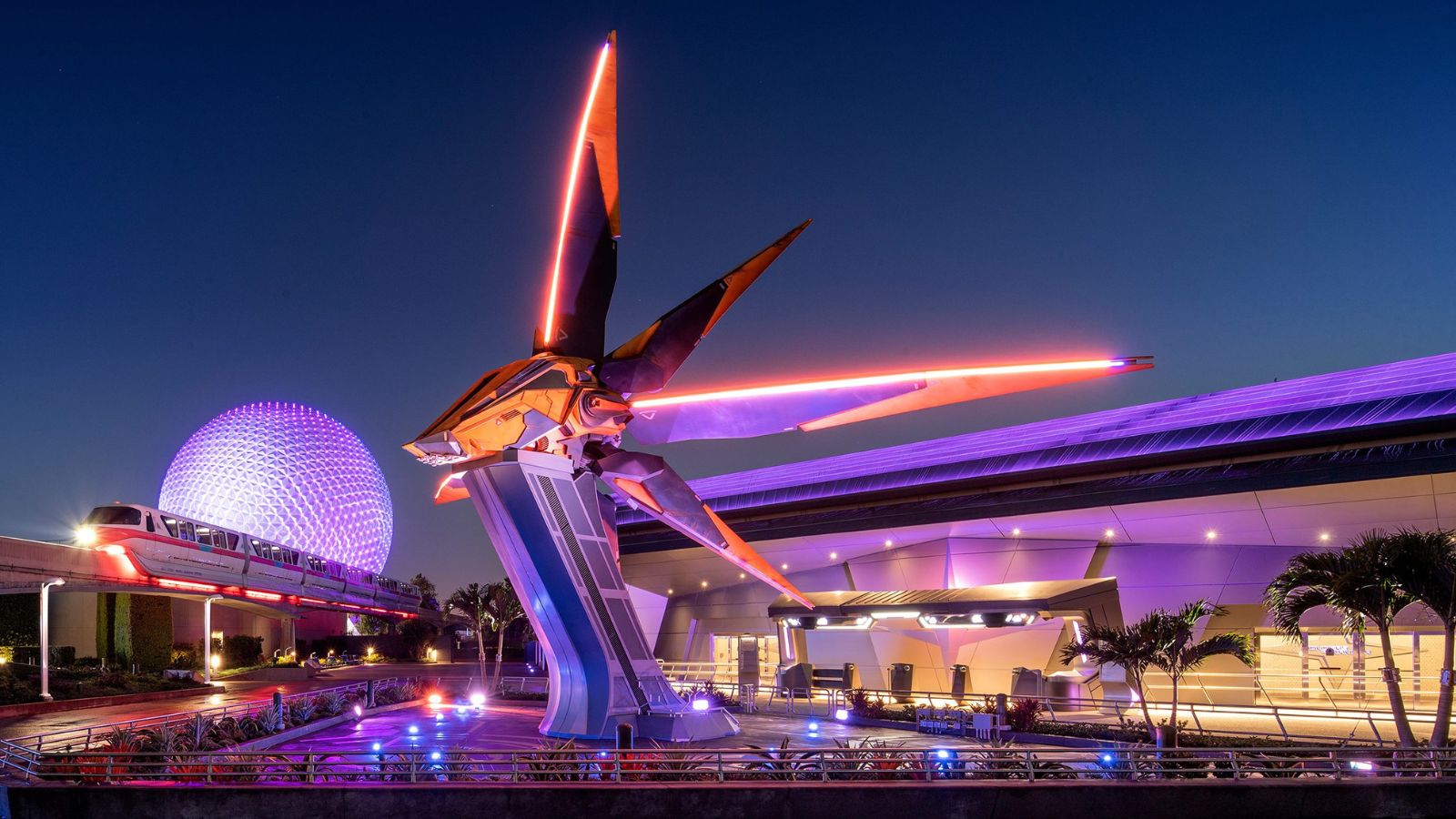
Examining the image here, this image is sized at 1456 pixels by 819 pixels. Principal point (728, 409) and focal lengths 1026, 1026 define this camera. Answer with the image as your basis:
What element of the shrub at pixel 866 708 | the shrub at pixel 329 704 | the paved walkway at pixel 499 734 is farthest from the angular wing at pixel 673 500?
the shrub at pixel 329 704

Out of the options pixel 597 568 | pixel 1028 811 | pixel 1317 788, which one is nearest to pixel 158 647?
pixel 597 568

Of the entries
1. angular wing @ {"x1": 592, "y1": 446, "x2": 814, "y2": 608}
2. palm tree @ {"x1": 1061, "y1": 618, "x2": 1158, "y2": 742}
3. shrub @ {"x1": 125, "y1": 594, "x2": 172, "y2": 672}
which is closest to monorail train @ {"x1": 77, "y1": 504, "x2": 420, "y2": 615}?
shrub @ {"x1": 125, "y1": 594, "x2": 172, "y2": 672}

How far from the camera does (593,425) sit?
22891 millimetres

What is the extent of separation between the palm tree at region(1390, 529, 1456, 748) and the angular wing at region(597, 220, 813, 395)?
12168mm

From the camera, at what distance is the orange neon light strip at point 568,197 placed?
21.7m

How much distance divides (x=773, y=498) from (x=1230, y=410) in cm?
1748

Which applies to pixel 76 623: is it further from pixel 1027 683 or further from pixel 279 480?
pixel 1027 683

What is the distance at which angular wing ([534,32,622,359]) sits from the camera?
72.0 feet

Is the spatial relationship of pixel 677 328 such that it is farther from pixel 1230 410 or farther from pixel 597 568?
pixel 1230 410

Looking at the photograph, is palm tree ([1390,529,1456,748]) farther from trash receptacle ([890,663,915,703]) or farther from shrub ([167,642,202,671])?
shrub ([167,642,202,671])

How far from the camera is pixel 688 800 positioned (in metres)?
14.6

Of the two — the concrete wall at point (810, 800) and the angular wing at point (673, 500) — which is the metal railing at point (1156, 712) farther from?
the angular wing at point (673, 500)

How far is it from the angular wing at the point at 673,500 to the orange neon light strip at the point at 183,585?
79.7 feet

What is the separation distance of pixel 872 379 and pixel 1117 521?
47.5 feet
